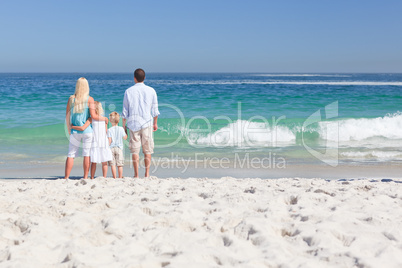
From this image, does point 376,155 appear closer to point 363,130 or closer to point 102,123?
point 363,130

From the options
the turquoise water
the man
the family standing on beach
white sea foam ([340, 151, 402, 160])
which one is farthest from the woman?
white sea foam ([340, 151, 402, 160])

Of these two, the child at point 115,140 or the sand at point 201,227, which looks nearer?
the sand at point 201,227

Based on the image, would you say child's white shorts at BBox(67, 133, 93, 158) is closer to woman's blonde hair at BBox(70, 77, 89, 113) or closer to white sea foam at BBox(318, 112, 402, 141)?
woman's blonde hair at BBox(70, 77, 89, 113)

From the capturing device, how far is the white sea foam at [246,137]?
11.7m

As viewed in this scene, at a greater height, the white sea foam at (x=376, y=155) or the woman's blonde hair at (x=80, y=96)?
the woman's blonde hair at (x=80, y=96)

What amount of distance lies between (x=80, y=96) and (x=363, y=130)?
421 inches

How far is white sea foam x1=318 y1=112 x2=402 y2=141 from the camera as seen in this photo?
514 inches

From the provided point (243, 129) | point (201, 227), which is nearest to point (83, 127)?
point (201, 227)

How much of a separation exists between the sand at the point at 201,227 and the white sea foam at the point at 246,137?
6.43 meters

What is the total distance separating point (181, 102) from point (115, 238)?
19.4m

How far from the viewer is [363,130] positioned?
13648mm

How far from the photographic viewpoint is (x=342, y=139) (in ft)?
42.0

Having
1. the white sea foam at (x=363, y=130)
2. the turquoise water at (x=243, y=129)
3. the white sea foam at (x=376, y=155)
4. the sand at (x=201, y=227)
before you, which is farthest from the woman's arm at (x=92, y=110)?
the white sea foam at (x=363, y=130)

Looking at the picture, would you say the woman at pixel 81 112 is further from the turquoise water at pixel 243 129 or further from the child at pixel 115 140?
the turquoise water at pixel 243 129
